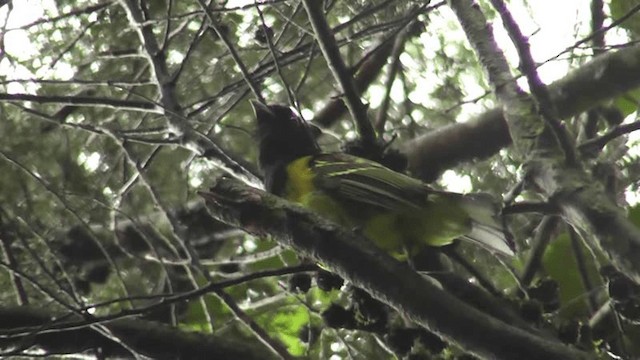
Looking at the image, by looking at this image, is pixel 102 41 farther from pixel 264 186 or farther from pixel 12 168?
pixel 264 186

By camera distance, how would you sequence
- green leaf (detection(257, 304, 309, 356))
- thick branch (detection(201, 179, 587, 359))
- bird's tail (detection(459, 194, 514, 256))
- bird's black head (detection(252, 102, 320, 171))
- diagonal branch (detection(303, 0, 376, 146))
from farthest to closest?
1. green leaf (detection(257, 304, 309, 356))
2. bird's black head (detection(252, 102, 320, 171))
3. bird's tail (detection(459, 194, 514, 256))
4. diagonal branch (detection(303, 0, 376, 146))
5. thick branch (detection(201, 179, 587, 359))

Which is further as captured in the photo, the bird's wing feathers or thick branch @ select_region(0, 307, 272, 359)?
the bird's wing feathers

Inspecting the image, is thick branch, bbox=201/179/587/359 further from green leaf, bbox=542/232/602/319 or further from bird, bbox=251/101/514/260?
green leaf, bbox=542/232/602/319

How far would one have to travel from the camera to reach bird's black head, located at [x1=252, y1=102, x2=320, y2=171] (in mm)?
3279

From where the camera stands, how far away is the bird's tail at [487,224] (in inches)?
109

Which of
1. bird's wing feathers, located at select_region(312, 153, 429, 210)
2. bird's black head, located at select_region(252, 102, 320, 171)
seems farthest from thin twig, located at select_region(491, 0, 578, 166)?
bird's black head, located at select_region(252, 102, 320, 171)

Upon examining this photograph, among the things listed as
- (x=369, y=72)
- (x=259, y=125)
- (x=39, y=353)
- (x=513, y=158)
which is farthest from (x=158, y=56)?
(x=513, y=158)

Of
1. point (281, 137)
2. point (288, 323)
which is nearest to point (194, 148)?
point (281, 137)

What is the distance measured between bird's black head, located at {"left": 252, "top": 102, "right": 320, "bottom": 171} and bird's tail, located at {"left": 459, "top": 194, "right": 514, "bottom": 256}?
0.67 meters

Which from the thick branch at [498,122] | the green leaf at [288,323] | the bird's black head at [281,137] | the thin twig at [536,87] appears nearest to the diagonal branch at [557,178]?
the thin twig at [536,87]

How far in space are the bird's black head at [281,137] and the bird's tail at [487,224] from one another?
672 mm

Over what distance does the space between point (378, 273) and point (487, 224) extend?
93 centimetres

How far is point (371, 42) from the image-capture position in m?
4.40

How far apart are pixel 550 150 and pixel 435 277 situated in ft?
1.51
